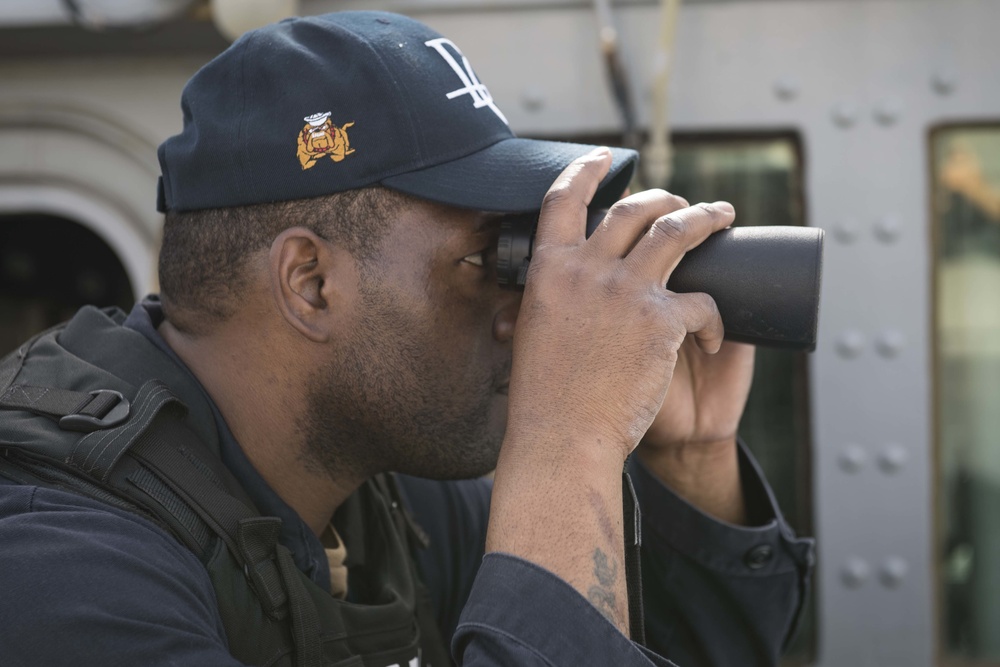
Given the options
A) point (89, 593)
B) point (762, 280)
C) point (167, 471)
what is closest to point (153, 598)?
point (89, 593)

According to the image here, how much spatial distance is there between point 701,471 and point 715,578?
0.14 metres

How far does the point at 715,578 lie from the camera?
133 cm

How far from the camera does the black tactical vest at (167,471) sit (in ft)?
3.13

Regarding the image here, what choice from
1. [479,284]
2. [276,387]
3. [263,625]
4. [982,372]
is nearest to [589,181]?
[479,284]

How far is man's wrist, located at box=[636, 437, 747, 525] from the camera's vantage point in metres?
1.35

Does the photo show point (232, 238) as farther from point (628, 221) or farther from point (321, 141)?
point (628, 221)

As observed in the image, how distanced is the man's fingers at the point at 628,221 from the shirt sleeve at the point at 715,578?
1.46 feet

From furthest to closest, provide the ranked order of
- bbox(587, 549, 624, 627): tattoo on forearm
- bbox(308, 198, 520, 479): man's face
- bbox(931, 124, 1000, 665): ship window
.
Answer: bbox(931, 124, 1000, 665): ship window < bbox(308, 198, 520, 479): man's face < bbox(587, 549, 624, 627): tattoo on forearm

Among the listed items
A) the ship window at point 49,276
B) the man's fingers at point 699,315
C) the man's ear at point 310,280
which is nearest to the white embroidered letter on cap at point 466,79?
the man's ear at point 310,280

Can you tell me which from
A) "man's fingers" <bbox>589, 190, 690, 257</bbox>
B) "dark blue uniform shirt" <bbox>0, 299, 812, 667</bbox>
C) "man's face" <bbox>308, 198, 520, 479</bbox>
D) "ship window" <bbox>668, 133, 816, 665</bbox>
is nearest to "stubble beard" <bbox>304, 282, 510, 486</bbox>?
"man's face" <bbox>308, 198, 520, 479</bbox>

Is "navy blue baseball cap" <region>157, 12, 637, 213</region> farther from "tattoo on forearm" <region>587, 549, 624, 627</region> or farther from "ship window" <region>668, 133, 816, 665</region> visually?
"ship window" <region>668, 133, 816, 665</region>

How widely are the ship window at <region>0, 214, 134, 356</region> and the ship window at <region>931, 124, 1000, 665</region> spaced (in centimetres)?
295

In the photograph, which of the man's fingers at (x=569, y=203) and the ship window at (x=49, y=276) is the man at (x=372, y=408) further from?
the ship window at (x=49, y=276)

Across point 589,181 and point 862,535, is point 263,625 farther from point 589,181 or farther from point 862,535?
point 862,535
